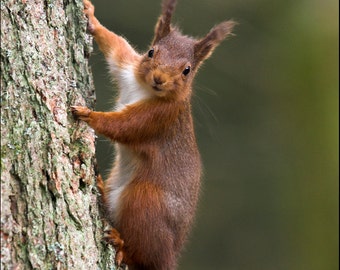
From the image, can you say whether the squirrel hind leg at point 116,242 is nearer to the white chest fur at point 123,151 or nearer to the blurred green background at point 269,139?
the white chest fur at point 123,151

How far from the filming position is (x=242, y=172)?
7543 mm

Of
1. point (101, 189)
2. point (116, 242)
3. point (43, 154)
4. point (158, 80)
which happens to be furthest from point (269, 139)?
point (43, 154)

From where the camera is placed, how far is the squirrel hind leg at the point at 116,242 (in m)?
3.45

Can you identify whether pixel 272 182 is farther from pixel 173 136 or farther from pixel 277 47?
pixel 173 136

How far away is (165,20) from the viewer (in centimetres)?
431

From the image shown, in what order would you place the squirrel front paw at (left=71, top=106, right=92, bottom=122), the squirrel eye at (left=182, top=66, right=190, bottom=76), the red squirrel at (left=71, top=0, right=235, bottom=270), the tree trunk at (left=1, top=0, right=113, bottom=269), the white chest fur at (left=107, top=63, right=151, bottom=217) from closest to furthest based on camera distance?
the tree trunk at (left=1, top=0, right=113, bottom=269) → the squirrel front paw at (left=71, top=106, right=92, bottom=122) → the red squirrel at (left=71, top=0, right=235, bottom=270) → the white chest fur at (left=107, top=63, right=151, bottom=217) → the squirrel eye at (left=182, top=66, right=190, bottom=76)

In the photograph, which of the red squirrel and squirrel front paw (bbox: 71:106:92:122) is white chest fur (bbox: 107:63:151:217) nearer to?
the red squirrel

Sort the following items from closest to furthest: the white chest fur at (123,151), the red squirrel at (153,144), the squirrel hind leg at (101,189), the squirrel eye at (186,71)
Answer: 1. the squirrel hind leg at (101,189)
2. the red squirrel at (153,144)
3. the white chest fur at (123,151)
4. the squirrel eye at (186,71)

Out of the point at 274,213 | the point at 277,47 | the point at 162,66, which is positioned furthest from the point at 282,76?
the point at 162,66

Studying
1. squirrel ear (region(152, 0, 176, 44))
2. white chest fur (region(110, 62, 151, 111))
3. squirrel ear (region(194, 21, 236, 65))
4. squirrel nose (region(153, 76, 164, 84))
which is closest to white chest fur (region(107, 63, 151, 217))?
white chest fur (region(110, 62, 151, 111))

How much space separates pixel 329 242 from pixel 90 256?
5237 millimetres

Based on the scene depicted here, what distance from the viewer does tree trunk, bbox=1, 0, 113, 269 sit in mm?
2881

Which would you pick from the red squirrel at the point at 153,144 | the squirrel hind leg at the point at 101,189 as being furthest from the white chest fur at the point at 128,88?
the squirrel hind leg at the point at 101,189

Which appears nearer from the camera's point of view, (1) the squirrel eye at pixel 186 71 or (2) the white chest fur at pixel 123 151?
(2) the white chest fur at pixel 123 151
